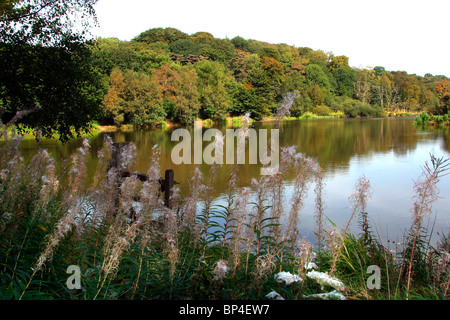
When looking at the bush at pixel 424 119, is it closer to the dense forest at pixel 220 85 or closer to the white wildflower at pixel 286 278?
the dense forest at pixel 220 85

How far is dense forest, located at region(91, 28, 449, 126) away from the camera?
38.0 meters

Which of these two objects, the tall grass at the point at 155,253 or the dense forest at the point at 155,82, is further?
the dense forest at the point at 155,82

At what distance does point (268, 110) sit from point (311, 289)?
52229 millimetres

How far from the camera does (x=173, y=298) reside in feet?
7.55

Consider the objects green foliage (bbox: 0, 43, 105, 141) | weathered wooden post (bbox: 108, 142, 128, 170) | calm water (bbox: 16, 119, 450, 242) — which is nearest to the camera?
weathered wooden post (bbox: 108, 142, 128, 170)

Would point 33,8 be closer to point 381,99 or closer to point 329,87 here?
point 329,87

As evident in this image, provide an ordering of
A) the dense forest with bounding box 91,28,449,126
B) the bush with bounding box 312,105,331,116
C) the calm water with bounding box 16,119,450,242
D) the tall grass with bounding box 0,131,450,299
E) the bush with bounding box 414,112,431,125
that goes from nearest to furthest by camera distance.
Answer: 1. the tall grass with bounding box 0,131,450,299
2. the calm water with bounding box 16,119,450,242
3. the bush with bounding box 414,112,431,125
4. the dense forest with bounding box 91,28,449,126
5. the bush with bounding box 312,105,331,116

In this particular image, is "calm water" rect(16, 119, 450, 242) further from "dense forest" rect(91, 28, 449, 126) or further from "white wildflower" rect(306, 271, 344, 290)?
"dense forest" rect(91, 28, 449, 126)

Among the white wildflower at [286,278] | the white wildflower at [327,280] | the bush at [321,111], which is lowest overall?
the white wildflower at [327,280]

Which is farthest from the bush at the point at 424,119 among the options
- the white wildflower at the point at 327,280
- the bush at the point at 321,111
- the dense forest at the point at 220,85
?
the white wildflower at the point at 327,280

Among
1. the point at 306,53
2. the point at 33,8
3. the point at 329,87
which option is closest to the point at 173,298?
the point at 33,8

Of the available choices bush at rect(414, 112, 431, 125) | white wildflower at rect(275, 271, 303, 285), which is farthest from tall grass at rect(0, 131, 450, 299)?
bush at rect(414, 112, 431, 125)

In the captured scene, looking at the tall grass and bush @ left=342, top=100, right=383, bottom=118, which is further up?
bush @ left=342, top=100, right=383, bottom=118

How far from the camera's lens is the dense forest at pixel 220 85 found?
37969mm
